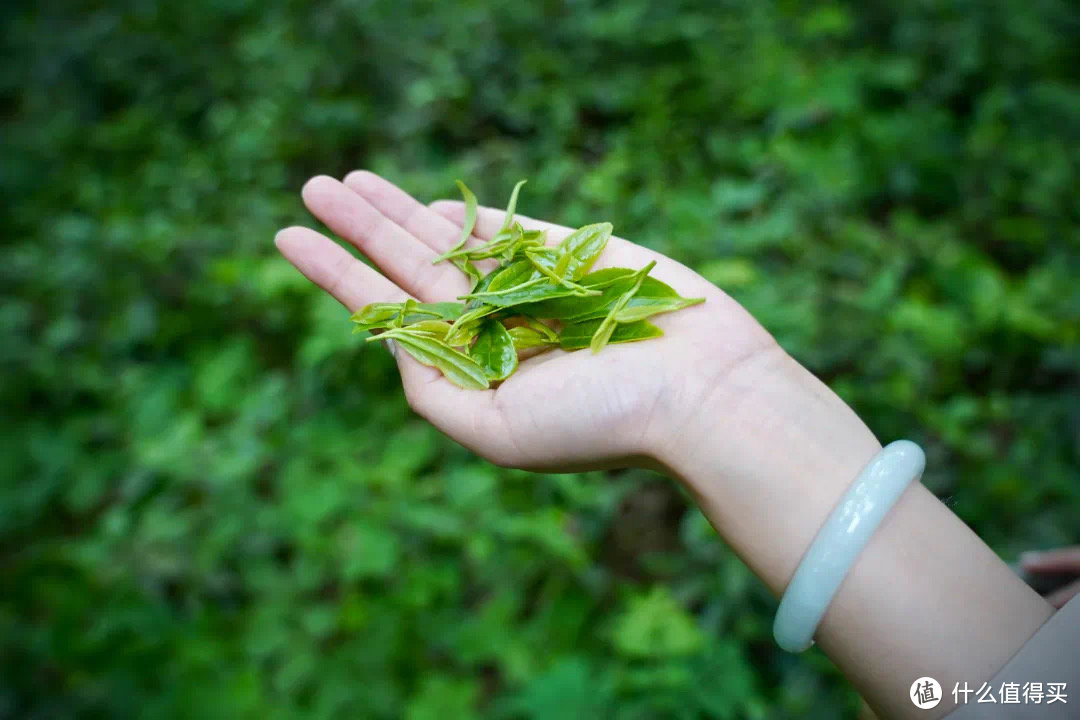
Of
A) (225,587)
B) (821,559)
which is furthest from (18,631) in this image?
(821,559)

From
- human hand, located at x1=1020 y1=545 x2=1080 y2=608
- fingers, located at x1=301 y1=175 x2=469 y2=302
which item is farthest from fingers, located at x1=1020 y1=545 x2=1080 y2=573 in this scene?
fingers, located at x1=301 y1=175 x2=469 y2=302

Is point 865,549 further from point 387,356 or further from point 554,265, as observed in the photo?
point 387,356

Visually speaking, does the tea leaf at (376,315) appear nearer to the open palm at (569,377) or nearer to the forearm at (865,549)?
the open palm at (569,377)

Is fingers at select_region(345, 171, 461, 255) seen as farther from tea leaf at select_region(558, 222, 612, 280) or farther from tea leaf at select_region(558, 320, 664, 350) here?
tea leaf at select_region(558, 320, 664, 350)

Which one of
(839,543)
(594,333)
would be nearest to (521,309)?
(594,333)

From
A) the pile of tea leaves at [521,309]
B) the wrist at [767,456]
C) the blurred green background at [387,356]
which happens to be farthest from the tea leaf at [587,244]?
the blurred green background at [387,356]

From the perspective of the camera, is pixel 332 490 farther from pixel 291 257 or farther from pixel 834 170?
pixel 834 170
